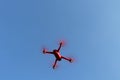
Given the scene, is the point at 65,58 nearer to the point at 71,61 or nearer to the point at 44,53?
the point at 71,61

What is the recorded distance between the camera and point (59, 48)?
3506cm

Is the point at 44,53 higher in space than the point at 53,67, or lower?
higher

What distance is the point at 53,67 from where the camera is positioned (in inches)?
1400

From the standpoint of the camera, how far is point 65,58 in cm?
3653

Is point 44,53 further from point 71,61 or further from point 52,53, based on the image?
point 71,61

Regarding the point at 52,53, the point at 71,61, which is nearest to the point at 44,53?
the point at 52,53

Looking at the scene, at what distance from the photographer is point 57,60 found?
35656 mm

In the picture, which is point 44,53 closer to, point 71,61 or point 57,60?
point 57,60

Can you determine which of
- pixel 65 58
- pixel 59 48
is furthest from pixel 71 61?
pixel 59 48

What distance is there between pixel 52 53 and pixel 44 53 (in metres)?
1.53

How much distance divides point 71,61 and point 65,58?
1154 millimetres

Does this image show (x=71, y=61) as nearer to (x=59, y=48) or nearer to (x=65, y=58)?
(x=65, y=58)

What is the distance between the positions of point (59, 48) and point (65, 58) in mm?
2529

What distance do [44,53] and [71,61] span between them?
15.9 ft
